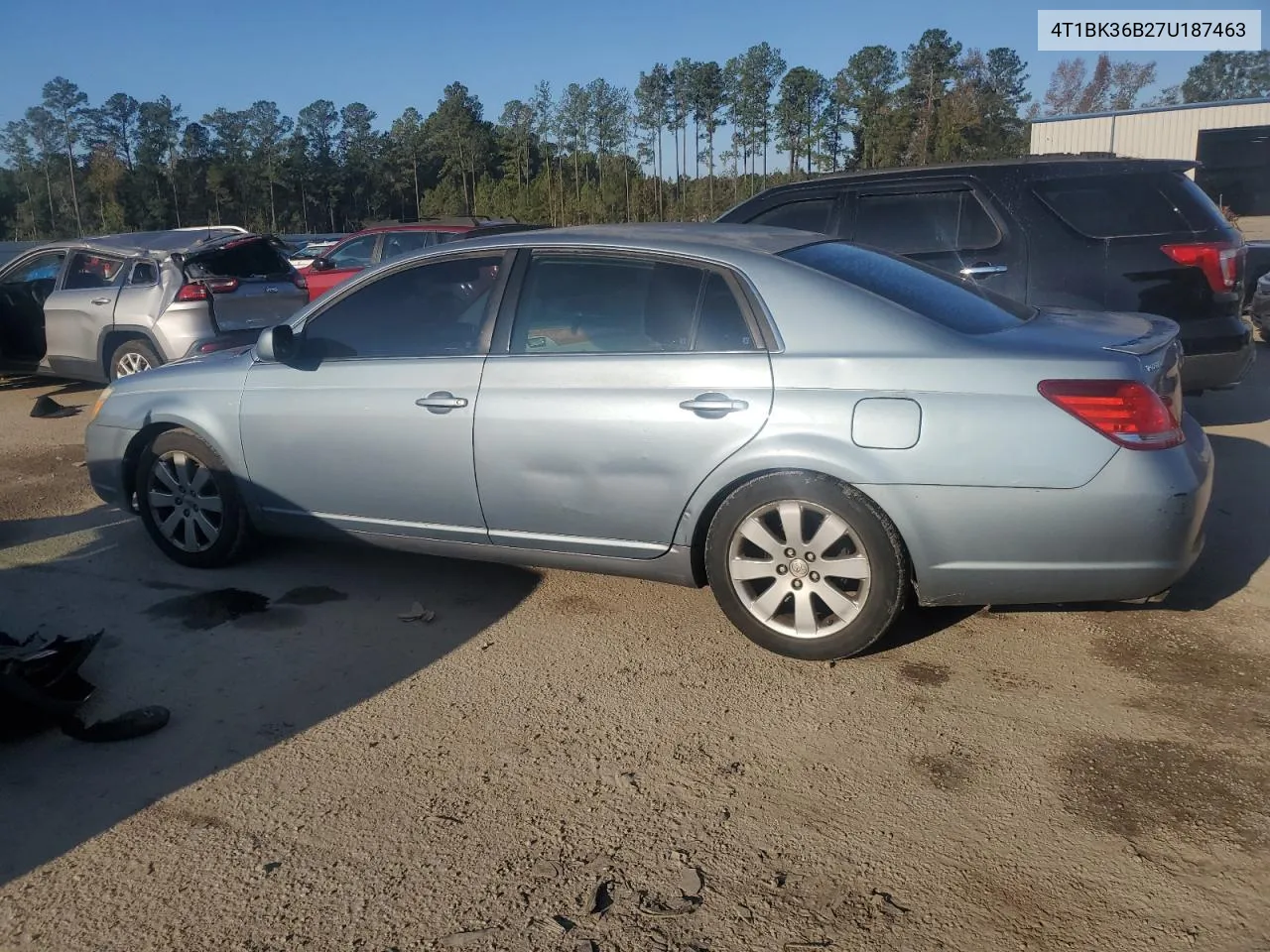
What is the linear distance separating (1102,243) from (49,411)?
29.5ft

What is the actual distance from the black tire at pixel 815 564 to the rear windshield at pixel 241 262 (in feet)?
23.5

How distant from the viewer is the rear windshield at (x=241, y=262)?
966 cm

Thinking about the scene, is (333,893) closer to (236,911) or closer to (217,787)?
(236,911)

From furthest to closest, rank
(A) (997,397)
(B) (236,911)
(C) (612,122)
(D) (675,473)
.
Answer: (C) (612,122)
(D) (675,473)
(A) (997,397)
(B) (236,911)

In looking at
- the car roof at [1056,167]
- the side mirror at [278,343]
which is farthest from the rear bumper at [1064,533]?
the car roof at [1056,167]

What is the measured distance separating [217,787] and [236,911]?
2.26ft

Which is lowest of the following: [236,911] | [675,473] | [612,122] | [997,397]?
[236,911]

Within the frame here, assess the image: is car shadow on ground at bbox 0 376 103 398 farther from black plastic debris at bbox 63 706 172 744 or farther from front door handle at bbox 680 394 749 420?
front door handle at bbox 680 394 749 420

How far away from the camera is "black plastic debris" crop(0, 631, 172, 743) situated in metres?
3.73

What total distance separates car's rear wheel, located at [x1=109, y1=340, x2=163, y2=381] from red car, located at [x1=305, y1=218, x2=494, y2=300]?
451 centimetres

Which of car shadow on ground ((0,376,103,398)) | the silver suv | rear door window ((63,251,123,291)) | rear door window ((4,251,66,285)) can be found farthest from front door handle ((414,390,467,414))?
car shadow on ground ((0,376,103,398))

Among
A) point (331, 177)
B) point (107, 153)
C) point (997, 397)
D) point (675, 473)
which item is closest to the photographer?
point (997, 397)

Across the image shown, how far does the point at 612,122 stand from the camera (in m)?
36.8

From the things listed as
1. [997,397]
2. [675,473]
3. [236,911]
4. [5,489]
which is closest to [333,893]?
[236,911]
